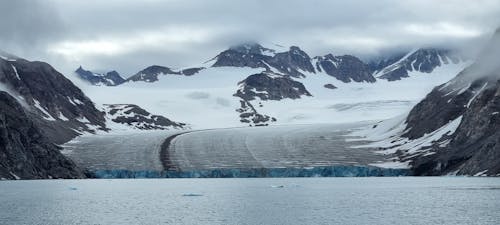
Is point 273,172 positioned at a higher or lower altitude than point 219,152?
lower

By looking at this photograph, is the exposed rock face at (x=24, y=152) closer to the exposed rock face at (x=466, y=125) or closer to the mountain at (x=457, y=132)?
the mountain at (x=457, y=132)

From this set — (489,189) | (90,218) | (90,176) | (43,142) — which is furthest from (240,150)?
(90,218)

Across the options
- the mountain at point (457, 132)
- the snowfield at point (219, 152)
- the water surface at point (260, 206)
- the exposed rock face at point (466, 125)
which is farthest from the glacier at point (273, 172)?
the water surface at point (260, 206)

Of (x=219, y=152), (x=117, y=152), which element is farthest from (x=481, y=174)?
(x=117, y=152)

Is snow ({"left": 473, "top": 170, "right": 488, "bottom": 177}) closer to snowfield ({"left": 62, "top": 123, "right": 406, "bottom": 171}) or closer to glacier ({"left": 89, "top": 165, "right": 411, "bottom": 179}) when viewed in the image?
glacier ({"left": 89, "top": 165, "right": 411, "bottom": 179})

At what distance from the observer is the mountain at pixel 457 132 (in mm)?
131875

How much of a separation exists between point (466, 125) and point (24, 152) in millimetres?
81939

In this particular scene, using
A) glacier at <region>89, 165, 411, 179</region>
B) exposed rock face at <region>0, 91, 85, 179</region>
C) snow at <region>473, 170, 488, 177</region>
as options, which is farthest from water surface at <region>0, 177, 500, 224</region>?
glacier at <region>89, 165, 411, 179</region>

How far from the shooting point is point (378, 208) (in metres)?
72.6

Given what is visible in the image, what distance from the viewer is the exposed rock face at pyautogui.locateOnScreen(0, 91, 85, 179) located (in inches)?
5231

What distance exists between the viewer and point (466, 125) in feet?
506

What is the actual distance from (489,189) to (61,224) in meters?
51.9

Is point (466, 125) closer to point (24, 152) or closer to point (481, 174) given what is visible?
point (481, 174)

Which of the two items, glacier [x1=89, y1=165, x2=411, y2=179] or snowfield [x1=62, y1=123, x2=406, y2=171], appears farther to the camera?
snowfield [x1=62, y1=123, x2=406, y2=171]
